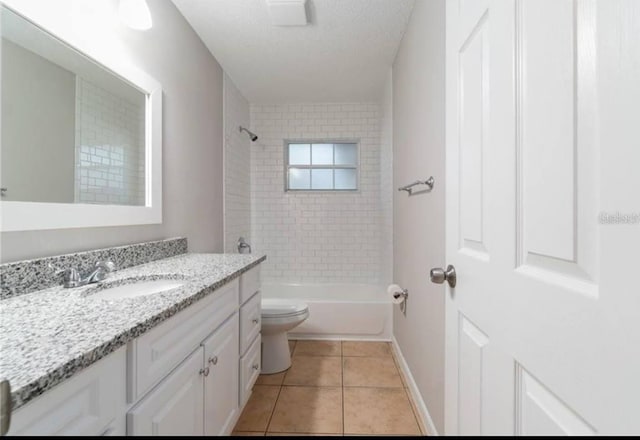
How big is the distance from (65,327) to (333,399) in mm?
1561

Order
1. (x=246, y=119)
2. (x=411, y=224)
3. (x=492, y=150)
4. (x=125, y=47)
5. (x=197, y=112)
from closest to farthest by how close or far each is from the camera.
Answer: (x=492, y=150) < (x=125, y=47) < (x=411, y=224) < (x=197, y=112) < (x=246, y=119)

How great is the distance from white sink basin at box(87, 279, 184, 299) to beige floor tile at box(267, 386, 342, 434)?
0.95 metres

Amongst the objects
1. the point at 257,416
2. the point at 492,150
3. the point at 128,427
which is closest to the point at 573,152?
the point at 492,150

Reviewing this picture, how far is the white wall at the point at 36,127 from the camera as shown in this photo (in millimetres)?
938

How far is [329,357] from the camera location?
2.36 metres

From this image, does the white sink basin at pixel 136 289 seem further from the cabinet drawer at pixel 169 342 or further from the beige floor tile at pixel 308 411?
the beige floor tile at pixel 308 411

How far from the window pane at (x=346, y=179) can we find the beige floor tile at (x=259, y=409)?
2292 millimetres

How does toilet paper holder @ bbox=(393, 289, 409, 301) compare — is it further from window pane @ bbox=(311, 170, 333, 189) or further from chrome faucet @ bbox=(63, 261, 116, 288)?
window pane @ bbox=(311, 170, 333, 189)

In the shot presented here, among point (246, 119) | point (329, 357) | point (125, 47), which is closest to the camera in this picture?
point (125, 47)

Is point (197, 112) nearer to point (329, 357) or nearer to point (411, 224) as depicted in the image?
point (411, 224)

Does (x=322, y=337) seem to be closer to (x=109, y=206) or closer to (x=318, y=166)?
(x=318, y=166)

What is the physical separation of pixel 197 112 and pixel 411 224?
1.72 metres

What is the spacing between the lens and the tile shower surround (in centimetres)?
90

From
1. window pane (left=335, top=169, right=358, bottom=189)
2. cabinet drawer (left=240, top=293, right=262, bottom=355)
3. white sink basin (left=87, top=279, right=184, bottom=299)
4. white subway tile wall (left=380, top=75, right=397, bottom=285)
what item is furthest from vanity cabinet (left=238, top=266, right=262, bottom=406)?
window pane (left=335, top=169, right=358, bottom=189)
